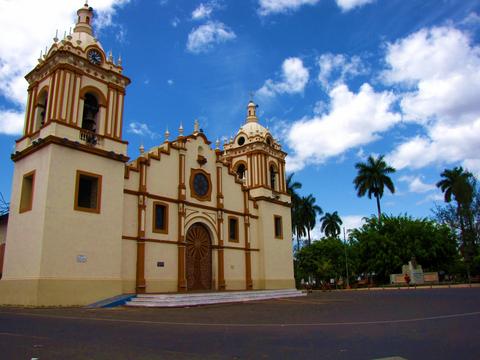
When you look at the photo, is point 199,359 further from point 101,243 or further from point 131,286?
point 131,286

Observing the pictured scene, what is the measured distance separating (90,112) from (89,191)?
421 cm

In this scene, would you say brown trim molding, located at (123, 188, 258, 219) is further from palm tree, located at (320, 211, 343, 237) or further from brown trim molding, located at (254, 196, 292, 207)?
palm tree, located at (320, 211, 343, 237)

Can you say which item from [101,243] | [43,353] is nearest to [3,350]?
[43,353]

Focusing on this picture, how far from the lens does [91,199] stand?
63.7ft

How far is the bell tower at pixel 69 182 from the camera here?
677 inches

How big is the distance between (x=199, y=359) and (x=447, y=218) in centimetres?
5045

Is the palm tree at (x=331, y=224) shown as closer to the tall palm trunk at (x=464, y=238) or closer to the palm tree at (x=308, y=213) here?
the palm tree at (x=308, y=213)

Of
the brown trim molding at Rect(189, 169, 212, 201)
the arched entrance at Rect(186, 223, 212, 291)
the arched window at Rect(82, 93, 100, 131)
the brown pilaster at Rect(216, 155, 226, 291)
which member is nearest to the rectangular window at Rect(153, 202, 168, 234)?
the arched entrance at Rect(186, 223, 212, 291)

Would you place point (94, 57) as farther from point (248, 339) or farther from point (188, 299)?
point (248, 339)

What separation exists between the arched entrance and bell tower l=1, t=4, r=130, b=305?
5.60 meters

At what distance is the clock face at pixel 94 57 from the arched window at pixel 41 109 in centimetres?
270

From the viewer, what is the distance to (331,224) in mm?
74688

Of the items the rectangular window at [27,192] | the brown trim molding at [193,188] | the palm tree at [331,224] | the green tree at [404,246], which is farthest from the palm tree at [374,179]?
the rectangular window at [27,192]

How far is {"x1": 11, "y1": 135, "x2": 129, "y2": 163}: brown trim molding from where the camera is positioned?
18078 millimetres
